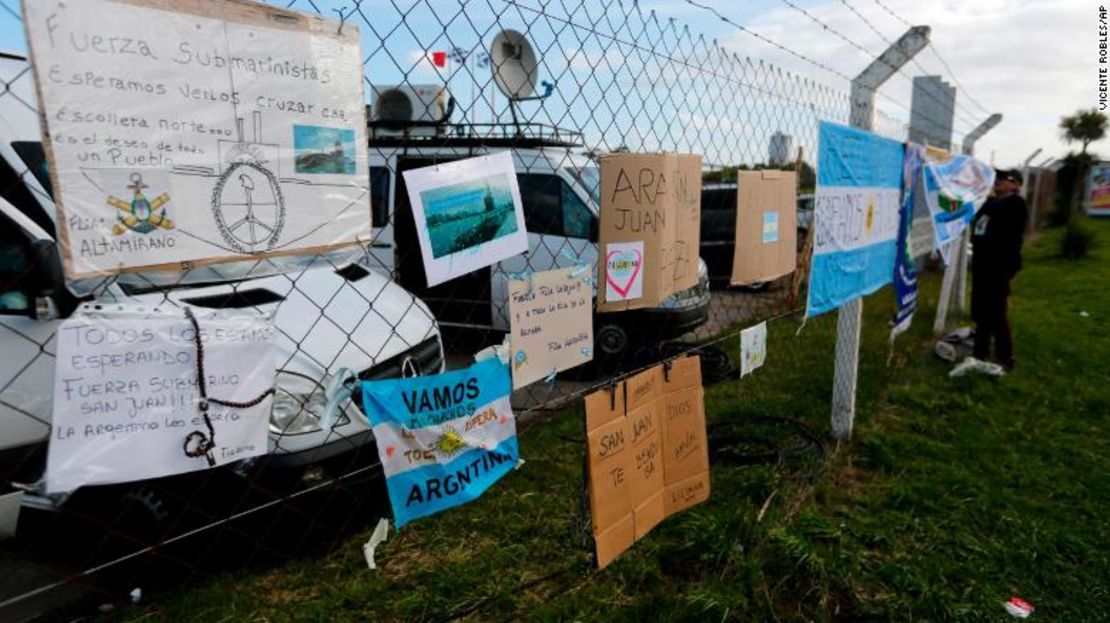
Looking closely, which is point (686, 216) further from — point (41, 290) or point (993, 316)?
point (993, 316)

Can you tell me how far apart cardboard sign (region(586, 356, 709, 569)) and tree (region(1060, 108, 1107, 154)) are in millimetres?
31651

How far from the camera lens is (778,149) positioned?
344cm

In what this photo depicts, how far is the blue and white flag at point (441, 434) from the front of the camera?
1678 millimetres

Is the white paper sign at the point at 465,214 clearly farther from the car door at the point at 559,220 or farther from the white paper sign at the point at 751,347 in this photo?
the car door at the point at 559,220

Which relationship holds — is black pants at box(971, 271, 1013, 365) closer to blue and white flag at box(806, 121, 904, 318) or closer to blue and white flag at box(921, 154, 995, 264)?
blue and white flag at box(921, 154, 995, 264)

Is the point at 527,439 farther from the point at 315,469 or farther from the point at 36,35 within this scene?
the point at 36,35

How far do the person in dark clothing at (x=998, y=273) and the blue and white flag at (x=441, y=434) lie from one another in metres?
5.47

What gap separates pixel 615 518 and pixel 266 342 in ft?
3.91

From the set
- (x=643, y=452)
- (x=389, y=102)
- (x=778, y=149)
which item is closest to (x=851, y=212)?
(x=778, y=149)

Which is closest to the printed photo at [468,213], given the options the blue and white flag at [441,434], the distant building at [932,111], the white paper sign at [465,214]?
the white paper sign at [465,214]

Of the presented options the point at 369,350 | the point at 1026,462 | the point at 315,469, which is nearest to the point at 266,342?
the point at 315,469

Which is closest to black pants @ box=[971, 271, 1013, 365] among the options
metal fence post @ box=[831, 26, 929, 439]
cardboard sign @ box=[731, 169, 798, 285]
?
metal fence post @ box=[831, 26, 929, 439]

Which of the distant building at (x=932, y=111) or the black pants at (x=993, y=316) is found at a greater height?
the distant building at (x=932, y=111)

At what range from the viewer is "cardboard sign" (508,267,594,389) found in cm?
186
